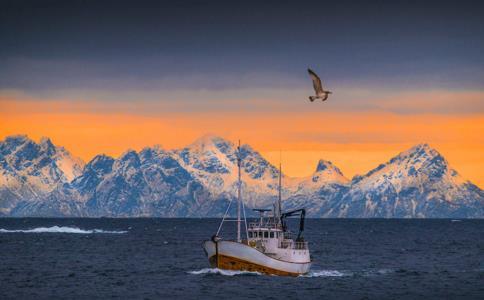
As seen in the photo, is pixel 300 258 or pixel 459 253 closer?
pixel 300 258

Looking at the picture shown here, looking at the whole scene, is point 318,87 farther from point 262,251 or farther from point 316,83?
point 262,251

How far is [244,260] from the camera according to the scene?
109875mm

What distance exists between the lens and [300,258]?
11319cm

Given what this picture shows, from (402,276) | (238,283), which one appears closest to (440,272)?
(402,276)

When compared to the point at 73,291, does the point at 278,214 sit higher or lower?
higher

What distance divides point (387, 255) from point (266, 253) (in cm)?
6952

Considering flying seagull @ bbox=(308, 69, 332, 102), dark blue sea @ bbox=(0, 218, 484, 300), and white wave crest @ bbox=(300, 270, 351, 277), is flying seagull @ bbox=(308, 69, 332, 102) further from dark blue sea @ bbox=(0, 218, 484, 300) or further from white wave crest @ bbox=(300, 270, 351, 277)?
white wave crest @ bbox=(300, 270, 351, 277)

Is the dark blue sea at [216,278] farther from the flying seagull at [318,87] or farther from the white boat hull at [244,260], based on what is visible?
the flying seagull at [318,87]

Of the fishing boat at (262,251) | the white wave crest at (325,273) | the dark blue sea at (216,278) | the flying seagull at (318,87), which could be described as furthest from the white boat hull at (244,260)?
the flying seagull at (318,87)

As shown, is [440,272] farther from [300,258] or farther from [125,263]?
[125,263]

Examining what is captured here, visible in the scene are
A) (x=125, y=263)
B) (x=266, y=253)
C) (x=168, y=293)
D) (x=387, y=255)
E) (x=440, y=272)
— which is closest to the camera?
(x=168, y=293)

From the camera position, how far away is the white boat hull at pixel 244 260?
357 ft

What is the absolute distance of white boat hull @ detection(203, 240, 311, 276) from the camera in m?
109

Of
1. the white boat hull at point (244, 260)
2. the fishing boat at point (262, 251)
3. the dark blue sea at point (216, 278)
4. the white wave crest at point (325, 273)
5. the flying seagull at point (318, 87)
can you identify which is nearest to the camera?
the flying seagull at point (318, 87)
